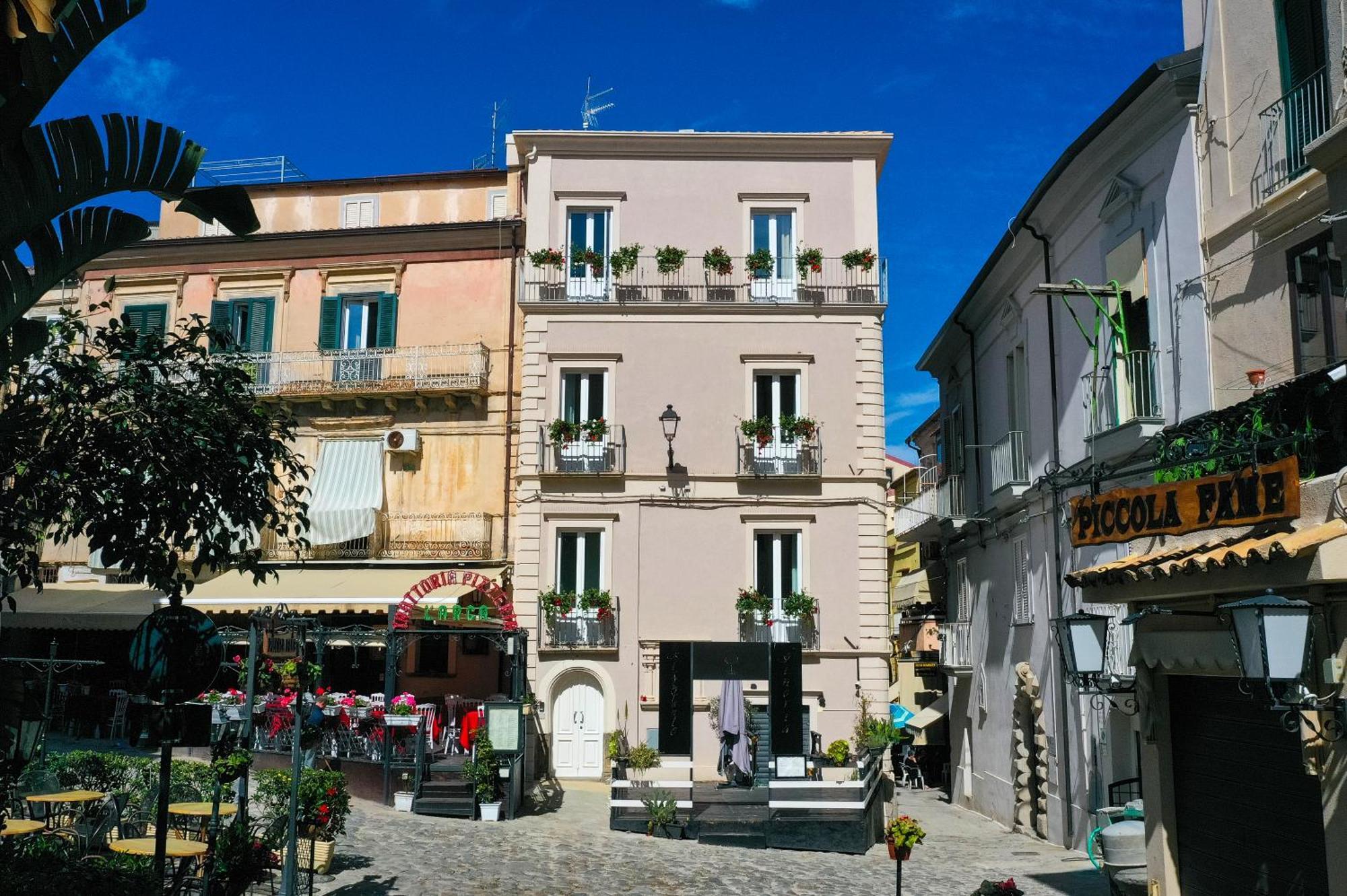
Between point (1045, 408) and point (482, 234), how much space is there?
14.7 metres

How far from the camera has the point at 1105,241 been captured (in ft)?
62.9

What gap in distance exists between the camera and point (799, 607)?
25766 mm

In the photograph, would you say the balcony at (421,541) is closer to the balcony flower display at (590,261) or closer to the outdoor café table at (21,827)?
the balcony flower display at (590,261)

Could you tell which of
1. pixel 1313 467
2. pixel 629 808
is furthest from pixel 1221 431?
pixel 629 808

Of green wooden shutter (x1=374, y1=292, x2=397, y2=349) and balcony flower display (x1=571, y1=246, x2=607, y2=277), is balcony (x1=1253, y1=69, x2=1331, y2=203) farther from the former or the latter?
green wooden shutter (x1=374, y1=292, x2=397, y2=349)

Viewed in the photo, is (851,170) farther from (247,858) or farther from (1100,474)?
(247,858)

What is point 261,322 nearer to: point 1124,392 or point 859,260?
point 859,260

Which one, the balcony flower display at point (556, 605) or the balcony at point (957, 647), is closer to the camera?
the balcony flower display at point (556, 605)

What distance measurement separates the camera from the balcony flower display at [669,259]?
2722cm

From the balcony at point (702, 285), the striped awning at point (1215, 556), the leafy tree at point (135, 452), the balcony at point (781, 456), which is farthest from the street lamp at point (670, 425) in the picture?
the leafy tree at point (135, 452)

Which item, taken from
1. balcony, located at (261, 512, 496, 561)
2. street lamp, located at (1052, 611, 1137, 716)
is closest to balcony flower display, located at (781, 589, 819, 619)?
balcony, located at (261, 512, 496, 561)

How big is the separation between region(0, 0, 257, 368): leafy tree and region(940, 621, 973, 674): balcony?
2398cm

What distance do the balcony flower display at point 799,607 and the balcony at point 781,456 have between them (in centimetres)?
279

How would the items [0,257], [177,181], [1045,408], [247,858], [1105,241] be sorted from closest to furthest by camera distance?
[0,257] < [177,181] < [247,858] < [1105,241] < [1045,408]
